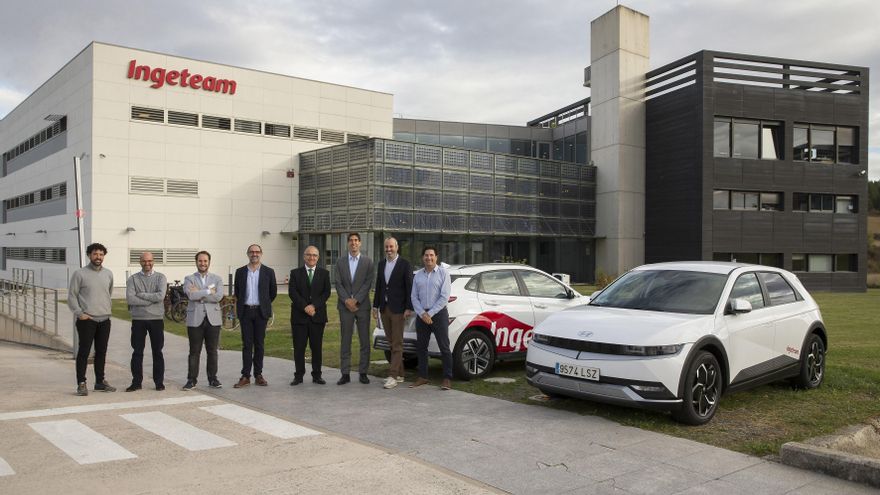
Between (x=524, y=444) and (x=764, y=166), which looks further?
(x=764, y=166)

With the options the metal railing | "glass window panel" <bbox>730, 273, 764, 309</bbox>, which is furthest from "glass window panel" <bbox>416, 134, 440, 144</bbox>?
"glass window panel" <bbox>730, 273, 764, 309</bbox>

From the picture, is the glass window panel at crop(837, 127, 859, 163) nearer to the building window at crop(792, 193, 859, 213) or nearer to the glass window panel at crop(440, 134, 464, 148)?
the building window at crop(792, 193, 859, 213)

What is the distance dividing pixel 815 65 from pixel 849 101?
2796 mm

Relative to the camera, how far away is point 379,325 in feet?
31.1

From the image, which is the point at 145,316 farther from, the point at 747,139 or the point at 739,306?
the point at 747,139

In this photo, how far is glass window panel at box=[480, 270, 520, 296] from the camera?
9328 mm

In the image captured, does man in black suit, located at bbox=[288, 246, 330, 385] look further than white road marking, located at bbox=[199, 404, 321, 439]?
Yes

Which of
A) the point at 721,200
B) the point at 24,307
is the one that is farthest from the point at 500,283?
the point at 721,200

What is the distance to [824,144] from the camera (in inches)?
1459

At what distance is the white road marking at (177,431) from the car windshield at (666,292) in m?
4.41

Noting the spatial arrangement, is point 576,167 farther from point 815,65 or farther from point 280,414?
point 280,414

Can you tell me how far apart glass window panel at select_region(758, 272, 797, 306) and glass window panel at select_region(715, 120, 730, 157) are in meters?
29.6

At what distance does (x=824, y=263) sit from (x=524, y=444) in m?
37.6

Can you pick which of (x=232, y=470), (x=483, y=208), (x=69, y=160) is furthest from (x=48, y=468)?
(x=69, y=160)
